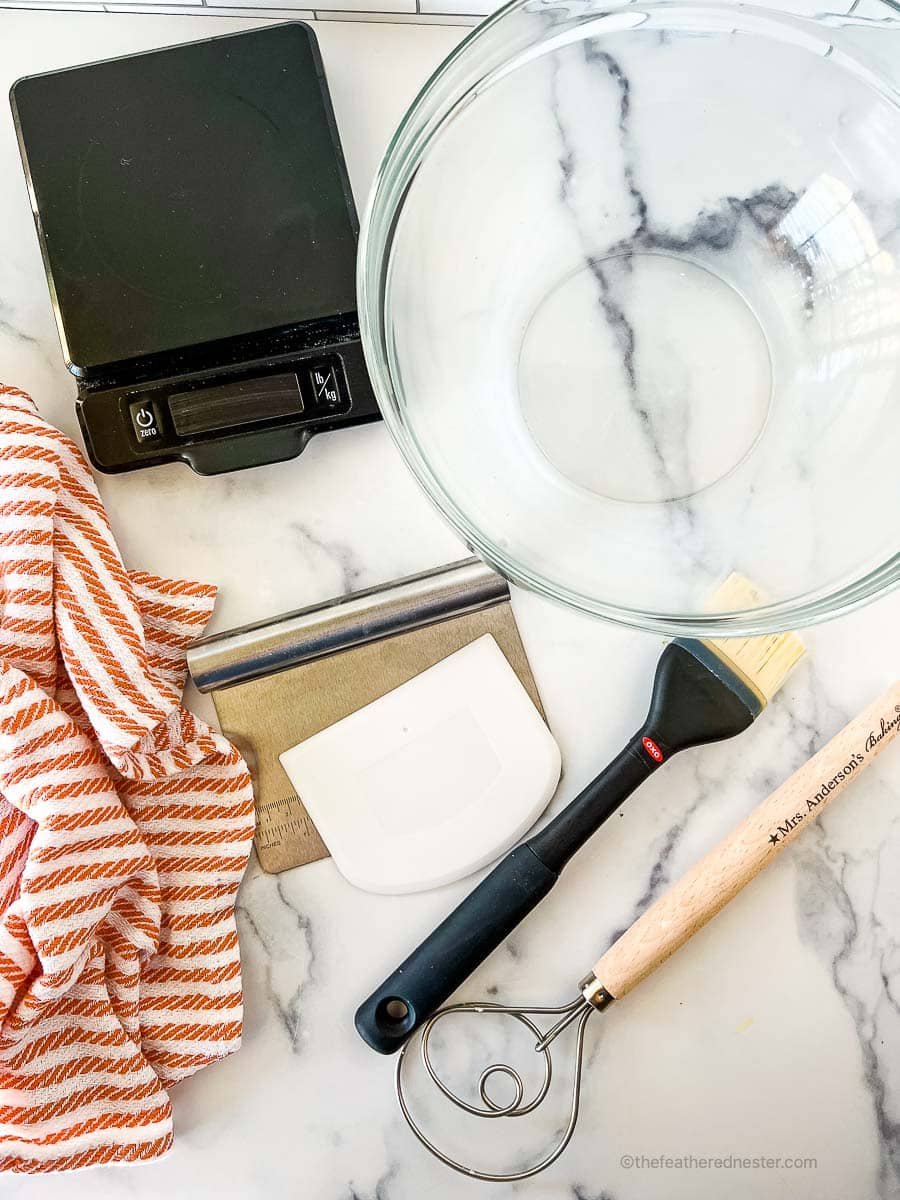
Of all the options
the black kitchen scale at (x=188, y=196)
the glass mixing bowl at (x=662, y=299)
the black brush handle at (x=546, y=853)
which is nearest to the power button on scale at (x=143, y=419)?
the black kitchen scale at (x=188, y=196)

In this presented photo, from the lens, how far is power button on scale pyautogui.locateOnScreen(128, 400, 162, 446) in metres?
0.57

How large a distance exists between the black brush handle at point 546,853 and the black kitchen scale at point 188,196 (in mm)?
284

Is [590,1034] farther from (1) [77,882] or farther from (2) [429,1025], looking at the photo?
(1) [77,882]

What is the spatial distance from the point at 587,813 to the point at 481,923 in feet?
0.28

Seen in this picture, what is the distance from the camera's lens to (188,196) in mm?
567

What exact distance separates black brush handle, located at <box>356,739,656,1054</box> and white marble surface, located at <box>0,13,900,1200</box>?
3 centimetres

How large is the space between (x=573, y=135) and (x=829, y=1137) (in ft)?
1.98

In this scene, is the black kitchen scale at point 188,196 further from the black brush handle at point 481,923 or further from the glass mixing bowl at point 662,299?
the black brush handle at point 481,923

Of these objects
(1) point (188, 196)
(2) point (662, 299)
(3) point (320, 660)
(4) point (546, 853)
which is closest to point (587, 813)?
(4) point (546, 853)

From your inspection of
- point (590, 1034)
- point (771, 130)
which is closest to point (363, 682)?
point (590, 1034)

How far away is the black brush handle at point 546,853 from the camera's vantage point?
0.57 m

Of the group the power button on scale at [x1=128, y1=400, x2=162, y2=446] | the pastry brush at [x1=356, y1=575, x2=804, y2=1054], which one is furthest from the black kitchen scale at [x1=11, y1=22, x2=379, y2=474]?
the pastry brush at [x1=356, y1=575, x2=804, y2=1054]

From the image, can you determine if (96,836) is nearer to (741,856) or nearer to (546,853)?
(546,853)

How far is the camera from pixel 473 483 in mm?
580
